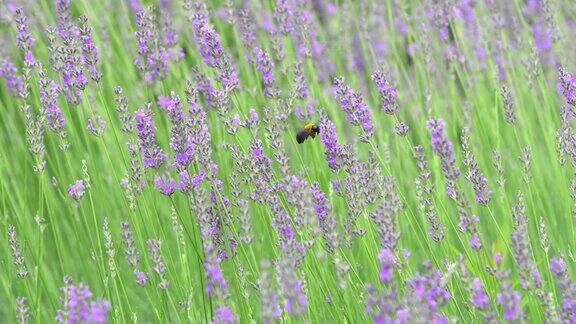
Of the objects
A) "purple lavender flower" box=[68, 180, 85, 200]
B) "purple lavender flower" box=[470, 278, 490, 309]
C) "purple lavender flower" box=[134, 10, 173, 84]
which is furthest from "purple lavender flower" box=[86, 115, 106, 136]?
"purple lavender flower" box=[470, 278, 490, 309]

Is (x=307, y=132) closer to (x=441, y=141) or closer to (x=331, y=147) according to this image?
(x=331, y=147)

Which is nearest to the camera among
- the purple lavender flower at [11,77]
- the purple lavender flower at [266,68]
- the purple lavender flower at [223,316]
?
the purple lavender flower at [223,316]

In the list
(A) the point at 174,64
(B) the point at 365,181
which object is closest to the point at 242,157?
(B) the point at 365,181

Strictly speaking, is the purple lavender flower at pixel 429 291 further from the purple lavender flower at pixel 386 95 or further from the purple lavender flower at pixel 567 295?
the purple lavender flower at pixel 386 95

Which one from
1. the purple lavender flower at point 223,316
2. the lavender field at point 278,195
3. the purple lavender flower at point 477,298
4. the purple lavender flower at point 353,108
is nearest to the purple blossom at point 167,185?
the lavender field at point 278,195

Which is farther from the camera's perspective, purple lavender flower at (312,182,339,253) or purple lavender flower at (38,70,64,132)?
purple lavender flower at (38,70,64,132)

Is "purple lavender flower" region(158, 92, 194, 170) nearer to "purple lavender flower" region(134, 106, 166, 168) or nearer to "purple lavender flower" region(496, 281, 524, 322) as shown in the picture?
"purple lavender flower" region(134, 106, 166, 168)

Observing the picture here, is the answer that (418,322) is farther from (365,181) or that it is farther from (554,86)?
(554,86)
